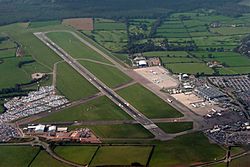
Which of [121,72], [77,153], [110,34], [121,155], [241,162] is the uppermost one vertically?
[110,34]

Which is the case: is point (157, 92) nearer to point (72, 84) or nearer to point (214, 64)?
point (72, 84)

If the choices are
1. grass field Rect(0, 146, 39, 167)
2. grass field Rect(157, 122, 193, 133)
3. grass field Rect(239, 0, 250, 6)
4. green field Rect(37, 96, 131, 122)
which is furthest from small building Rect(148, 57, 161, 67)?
grass field Rect(239, 0, 250, 6)

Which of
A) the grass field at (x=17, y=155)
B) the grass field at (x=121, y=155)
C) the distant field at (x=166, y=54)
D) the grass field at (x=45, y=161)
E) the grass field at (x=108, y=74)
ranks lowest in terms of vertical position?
the grass field at (x=17, y=155)

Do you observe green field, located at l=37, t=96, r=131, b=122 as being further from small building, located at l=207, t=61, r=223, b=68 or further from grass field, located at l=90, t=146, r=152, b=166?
small building, located at l=207, t=61, r=223, b=68

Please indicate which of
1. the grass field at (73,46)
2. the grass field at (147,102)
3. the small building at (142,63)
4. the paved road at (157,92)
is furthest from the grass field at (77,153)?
the grass field at (73,46)

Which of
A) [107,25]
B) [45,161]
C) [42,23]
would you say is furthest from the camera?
[42,23]

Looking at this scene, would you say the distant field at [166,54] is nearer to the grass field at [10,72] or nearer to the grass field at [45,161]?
the grass field at [10,72]

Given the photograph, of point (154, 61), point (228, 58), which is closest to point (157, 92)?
point (154, 61)
